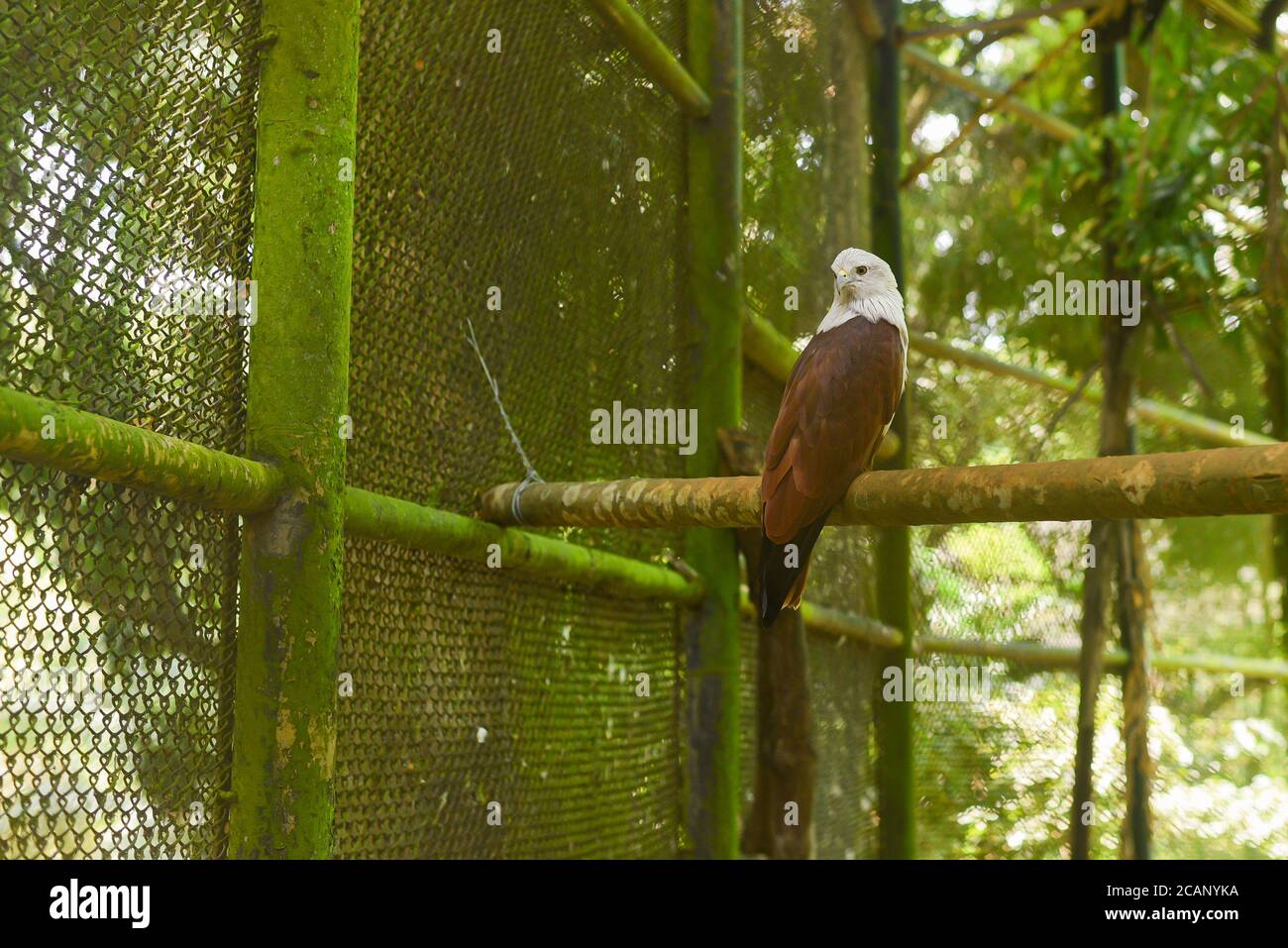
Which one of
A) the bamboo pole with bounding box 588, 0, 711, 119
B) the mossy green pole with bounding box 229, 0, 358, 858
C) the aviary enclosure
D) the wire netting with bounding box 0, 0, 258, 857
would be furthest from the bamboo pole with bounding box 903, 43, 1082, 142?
the wire netting with bounding box 0, 0, 258, 857

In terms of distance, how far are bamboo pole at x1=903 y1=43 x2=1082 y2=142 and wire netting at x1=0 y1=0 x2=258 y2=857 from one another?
3.89 metres

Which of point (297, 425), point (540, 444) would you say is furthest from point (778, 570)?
point (297, 425)

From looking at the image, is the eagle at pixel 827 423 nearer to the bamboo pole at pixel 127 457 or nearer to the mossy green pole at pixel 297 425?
the mossy green pole at pixel 297 425

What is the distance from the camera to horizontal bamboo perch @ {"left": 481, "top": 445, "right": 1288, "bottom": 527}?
1545mm

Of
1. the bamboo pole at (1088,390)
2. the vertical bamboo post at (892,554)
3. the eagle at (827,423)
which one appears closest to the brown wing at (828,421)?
the eagle at (827,423)

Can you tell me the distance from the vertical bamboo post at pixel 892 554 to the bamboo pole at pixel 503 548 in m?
1.80

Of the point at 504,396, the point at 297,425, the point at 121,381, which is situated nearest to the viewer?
the point at 121,381

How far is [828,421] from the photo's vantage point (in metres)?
1.97

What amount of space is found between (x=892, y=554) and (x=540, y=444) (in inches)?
94.4

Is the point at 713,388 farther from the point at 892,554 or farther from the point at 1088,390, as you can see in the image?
the point at 1088,390
